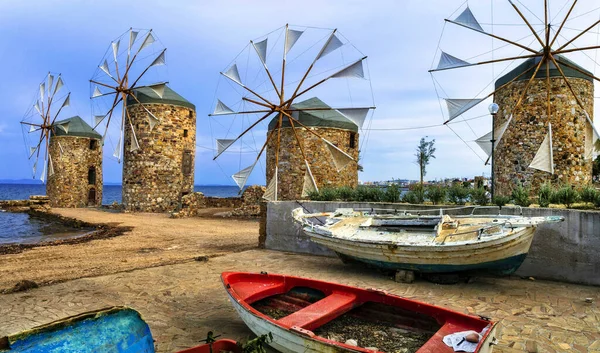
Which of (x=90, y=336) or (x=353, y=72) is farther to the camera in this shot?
(x=353, y=72)

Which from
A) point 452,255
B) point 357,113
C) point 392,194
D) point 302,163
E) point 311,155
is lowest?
point 452,255

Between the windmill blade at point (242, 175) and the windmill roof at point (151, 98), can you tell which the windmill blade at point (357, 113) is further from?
the windmill roof at point (151, 98)

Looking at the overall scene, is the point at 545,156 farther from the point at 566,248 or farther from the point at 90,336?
the point at 90,336

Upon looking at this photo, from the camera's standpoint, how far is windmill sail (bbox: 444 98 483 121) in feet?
40.4

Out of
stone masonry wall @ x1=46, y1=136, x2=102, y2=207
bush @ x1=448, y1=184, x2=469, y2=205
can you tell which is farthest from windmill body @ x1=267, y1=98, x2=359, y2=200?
stone masonry wall @ x1=46, y1=136, x2=102, y2=207

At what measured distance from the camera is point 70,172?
3197cm

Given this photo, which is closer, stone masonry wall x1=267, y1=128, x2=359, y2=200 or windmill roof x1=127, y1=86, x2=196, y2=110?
stone masonry wall x1=267, y1=128, x2=359, y2=200

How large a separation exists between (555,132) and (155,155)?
844 inches

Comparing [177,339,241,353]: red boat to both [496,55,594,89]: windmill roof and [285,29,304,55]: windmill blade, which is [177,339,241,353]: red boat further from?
[496,55,594,89]: windmill roof

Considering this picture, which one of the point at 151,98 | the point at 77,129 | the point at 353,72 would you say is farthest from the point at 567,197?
the point at 77,129

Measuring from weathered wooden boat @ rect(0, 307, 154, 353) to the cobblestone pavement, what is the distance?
1.10m

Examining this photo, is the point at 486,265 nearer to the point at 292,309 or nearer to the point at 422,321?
the point at 422,321

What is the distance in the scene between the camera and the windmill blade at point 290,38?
45.8ft

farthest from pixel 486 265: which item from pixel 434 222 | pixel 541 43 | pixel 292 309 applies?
pixel 541 43
